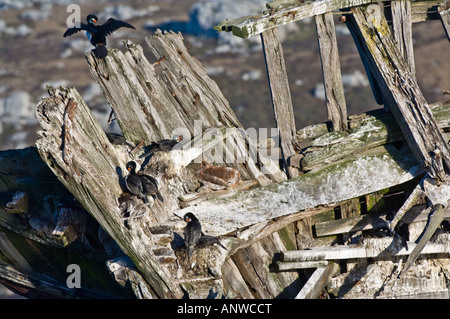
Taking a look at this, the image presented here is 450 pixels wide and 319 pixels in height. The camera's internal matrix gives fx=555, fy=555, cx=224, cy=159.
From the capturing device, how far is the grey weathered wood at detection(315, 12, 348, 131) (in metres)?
6.47

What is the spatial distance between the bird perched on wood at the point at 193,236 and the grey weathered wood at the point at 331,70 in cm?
199

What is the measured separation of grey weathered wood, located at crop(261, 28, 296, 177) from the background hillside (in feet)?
37.9

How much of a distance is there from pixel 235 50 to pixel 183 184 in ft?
59.9

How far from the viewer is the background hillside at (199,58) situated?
1966cm

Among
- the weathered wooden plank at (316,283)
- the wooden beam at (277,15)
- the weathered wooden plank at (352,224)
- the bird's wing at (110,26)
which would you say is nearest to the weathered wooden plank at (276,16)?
the wooden beam at (277,15)

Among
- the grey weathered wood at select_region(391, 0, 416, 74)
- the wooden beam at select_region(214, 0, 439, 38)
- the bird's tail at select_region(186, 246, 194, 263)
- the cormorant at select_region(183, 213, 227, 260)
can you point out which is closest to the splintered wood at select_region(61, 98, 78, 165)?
the cormorant at select_region(183, 213, 227, 260)

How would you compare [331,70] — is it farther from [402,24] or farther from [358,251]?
[358,251]

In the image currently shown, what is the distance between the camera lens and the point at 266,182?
6.66 metres

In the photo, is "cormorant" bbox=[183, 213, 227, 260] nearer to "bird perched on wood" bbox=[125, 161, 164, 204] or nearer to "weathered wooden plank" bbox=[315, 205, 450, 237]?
"bird perched on wood" bbox=[125, 161, 164, 204]

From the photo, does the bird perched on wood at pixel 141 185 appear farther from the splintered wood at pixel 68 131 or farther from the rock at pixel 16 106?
the rock at pixel 16 106

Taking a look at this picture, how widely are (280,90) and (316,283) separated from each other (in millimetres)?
2320

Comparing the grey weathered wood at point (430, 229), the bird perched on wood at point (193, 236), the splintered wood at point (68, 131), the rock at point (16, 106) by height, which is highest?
the rock at point (16, 106)

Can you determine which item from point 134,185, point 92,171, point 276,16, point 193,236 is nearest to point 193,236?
point 193,236

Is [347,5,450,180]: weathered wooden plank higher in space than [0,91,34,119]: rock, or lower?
lower
